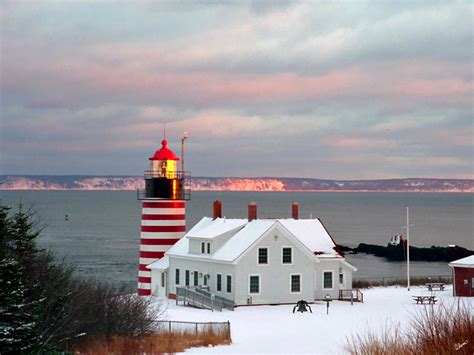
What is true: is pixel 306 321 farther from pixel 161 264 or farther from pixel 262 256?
pixel 161 264

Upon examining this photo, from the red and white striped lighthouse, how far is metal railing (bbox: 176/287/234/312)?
6.70 m

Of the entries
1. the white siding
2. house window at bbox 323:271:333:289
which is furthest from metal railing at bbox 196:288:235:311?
house window at bbox 323:271:333:289

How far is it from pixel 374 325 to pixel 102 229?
364 feet

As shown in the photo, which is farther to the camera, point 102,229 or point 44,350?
point 102,229

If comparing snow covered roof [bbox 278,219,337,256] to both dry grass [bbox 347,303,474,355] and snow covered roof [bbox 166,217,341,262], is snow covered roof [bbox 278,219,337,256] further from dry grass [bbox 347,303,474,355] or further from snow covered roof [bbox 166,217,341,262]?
dry grass [bbox 347,303,474,355]

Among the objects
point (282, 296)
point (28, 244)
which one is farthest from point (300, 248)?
point (28, 244)

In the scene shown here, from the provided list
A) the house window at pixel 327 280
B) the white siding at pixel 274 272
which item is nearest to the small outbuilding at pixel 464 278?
the house window at pixel 327 280

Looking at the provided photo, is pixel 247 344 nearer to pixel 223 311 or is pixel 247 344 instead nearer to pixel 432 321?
pixel 223 311

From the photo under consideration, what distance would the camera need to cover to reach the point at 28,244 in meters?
19.1

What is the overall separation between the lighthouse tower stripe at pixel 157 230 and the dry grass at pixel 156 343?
20.6 meters

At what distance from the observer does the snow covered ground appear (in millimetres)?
24219

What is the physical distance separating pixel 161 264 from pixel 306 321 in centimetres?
1478

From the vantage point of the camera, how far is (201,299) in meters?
38.1

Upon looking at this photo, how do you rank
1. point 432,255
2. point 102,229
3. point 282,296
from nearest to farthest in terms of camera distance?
point 282,296 < point 432,255 < point 102,229
